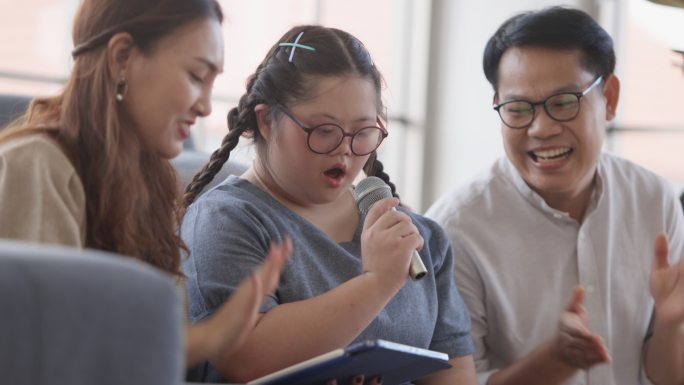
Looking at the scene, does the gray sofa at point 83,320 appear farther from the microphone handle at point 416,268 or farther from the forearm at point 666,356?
the forearm at point 666,356

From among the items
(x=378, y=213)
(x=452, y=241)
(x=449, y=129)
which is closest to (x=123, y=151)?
(x=378, y=213)

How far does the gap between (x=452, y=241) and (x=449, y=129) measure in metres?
3.13

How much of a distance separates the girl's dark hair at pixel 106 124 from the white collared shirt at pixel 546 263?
859 millimetres

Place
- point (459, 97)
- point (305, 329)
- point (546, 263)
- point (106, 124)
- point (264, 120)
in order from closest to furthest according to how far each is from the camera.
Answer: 1. point (106, 124)
2. point (305, 329)
3. point (264, 120)
4. point (546, 263)
5. point (459, 97)

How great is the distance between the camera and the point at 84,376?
2.87 ft

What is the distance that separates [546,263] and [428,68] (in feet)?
10.6

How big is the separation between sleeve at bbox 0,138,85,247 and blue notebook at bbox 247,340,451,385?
0.33 metres

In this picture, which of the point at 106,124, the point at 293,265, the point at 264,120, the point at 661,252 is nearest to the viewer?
the point at 106,124

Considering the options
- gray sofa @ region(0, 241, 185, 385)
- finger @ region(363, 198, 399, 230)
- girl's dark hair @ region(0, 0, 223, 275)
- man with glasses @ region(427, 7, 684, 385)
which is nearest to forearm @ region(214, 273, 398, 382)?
finger @ region(363, 198, 399, 230)

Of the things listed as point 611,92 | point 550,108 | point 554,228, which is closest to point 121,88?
point 550,108

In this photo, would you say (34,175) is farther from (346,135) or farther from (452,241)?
(452,241)

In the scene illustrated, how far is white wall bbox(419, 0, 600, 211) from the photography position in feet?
16.5

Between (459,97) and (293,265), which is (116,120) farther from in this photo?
(459,97)

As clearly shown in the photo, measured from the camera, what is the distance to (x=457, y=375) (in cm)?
190
